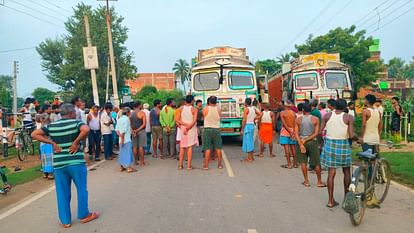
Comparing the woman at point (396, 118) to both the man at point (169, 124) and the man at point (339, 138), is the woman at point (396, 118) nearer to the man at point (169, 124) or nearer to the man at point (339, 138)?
the man at point (169, 124)

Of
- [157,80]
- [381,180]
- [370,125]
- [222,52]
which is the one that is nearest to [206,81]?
[222,52]

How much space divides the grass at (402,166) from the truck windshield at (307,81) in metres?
4.99

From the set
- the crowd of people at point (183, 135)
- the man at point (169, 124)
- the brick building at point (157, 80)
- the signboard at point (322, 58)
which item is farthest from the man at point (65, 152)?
the brick building at point (157, 80)

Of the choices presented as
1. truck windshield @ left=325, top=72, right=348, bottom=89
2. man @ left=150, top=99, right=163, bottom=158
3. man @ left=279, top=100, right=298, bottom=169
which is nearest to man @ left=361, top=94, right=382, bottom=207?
man @ left=279, top=100, right=298, bottom=169

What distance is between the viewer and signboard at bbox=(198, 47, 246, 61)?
1490 centimetres

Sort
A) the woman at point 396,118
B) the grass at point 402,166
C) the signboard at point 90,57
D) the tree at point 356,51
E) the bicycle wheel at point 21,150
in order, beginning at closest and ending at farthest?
1. the grass at point 402,166
2. the bicycle wheel at point 21,150
3. the woman at point 396,118
4. the signboard at point 90,57
5. the tree at point 356,51

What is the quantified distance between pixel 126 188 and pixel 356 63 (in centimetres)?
2801

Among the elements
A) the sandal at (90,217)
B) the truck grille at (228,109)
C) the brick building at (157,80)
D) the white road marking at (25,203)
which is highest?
the brick building at (157,80)

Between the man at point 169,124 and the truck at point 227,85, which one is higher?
the truck at point 227,85

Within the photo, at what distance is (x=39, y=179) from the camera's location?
348 inches

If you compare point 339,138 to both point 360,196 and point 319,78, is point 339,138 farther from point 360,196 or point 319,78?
point 319,78

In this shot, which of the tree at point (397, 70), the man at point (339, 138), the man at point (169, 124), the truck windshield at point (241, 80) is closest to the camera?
the man at point (339, 138)

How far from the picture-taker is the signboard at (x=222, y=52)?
1490 cm

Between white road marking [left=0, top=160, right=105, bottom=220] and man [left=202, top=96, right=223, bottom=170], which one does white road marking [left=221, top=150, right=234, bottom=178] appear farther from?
white road marking [left=0, top=160, right=105, bottom=220]
